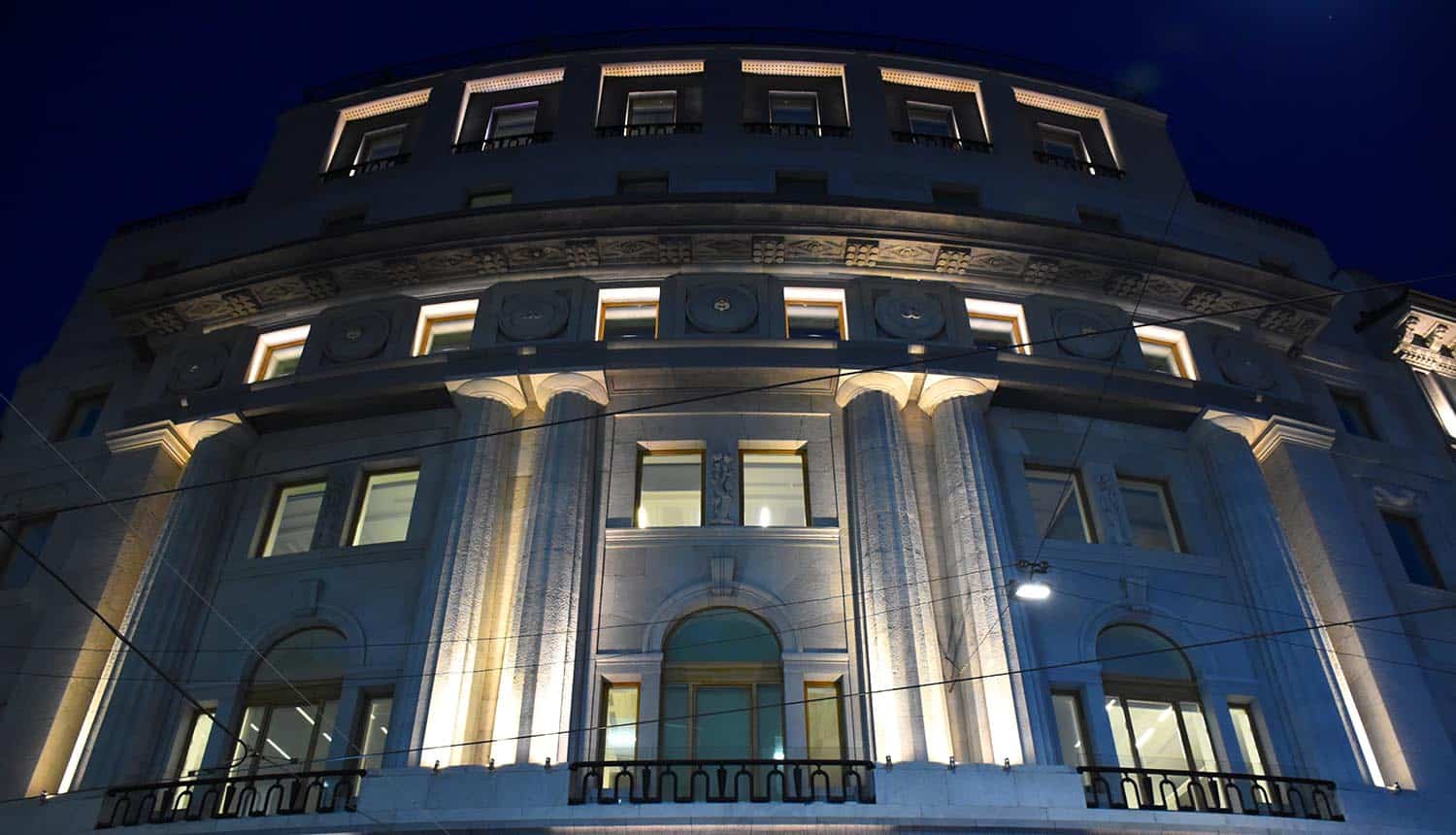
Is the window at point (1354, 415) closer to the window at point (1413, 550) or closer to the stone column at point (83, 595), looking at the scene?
the window at point (1413, 550)

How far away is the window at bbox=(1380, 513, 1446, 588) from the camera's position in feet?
87.5

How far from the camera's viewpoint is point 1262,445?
87.7 ft

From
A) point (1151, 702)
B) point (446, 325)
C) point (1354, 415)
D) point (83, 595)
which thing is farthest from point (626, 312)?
point (1354, 415)

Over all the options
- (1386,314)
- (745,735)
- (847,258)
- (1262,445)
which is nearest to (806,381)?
(847,258)

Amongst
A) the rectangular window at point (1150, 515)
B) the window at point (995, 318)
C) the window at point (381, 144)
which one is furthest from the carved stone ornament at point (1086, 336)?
the window at point (381, 144)

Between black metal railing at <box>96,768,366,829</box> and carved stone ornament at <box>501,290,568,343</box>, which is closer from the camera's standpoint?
black metal railing at <box>96,768,366,829</box>

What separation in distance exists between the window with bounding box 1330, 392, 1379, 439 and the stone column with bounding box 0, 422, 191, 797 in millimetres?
30154

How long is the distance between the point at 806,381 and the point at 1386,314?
1944cm

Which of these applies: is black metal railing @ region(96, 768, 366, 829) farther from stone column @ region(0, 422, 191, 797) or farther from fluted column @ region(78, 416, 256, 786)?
stone column @ region(0, 422, 191, 797)

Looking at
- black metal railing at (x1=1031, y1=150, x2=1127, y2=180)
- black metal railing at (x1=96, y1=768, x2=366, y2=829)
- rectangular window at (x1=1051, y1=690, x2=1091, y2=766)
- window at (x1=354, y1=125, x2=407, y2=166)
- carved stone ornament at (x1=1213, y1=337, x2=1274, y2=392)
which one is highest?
window at (x1=354, y1=125, x2=407, y2=166)

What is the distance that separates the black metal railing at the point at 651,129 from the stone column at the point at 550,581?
1000 centimetres

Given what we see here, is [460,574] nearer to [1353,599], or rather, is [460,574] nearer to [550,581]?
[550,581]

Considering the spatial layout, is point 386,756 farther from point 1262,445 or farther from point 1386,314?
point 1386,314

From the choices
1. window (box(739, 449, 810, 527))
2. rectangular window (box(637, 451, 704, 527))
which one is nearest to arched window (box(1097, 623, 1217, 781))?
window (box(739, 449, 810, 527))
